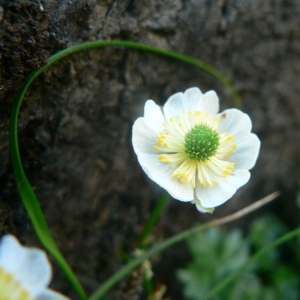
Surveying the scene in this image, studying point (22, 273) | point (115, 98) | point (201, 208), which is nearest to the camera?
point (22, 273)

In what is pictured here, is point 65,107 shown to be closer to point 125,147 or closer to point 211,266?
point 125,147

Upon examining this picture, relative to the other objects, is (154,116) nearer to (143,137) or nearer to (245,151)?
(143,137)

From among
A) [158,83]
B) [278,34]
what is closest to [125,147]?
[158,83]

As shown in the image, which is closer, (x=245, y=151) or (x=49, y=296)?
(x=49, y=296)

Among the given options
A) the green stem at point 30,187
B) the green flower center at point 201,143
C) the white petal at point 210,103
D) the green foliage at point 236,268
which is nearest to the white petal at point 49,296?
the green stem at point 30,187

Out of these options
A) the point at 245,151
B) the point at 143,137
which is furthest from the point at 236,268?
the point at 143,137

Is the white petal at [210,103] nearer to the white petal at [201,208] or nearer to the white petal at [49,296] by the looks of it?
the white petal at [201,208]
